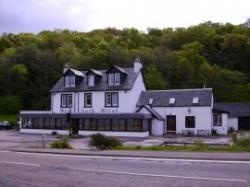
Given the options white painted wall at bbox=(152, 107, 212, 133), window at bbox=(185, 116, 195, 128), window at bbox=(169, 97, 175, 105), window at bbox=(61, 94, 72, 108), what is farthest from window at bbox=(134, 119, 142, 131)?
window at bbox=(61, 94, 72, 108)

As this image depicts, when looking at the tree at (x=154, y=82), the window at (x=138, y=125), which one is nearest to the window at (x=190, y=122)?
the window at (x=138, y=125)

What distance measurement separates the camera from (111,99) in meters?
53.0

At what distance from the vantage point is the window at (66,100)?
55.8 metres

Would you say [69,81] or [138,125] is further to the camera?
[69,81]

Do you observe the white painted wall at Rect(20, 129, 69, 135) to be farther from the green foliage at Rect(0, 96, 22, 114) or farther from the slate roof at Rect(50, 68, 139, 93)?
the green foliage at Rect(0, 96, 22, 114)

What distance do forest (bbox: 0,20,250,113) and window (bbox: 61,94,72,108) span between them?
20.4 meters

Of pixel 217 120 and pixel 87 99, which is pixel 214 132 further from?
pixel 87 99

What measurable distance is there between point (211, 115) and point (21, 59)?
57.5 metres

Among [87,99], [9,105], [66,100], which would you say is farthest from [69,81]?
[9,105]

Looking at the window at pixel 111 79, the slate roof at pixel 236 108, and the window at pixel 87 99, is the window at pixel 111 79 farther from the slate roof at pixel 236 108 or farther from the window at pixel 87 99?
the slate roof at pixel 236 108

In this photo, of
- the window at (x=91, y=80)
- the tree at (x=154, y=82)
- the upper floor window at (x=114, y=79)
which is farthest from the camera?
the tree at (x=154, y=82)

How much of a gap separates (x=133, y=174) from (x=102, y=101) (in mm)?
40061

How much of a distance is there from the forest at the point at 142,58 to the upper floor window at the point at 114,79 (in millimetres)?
19952

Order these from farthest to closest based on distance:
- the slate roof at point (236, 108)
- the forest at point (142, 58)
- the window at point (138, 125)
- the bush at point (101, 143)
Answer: the forest at point (142, 58) → the slate roof at point (236, 108) → the window at point (138, 125) → the bush at point (101, 143)
